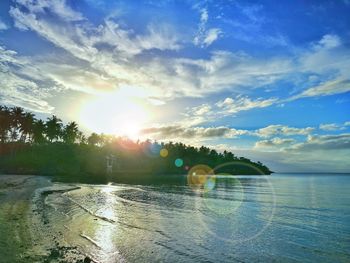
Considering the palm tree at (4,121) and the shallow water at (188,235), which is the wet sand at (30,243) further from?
the palm tree at (4,121)

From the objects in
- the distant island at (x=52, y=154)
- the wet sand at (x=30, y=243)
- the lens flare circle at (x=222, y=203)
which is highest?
the distant island at (x=52, y=154)

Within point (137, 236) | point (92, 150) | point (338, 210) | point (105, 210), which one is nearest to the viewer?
point (137, 236)

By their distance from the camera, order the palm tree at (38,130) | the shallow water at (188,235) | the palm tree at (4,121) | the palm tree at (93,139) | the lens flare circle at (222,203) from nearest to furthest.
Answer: the shallow water at (188,235) → the lens flare circle at (222,203) → the palm tree at (4,121) → the palm tree at (38,130) → the palm tree at (93,139)

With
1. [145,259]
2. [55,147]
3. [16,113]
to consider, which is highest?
[16,113]

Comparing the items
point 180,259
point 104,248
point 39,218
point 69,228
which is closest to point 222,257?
point 180,259

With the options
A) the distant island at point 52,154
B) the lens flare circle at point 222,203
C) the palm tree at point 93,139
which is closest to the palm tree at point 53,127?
the distant island at point 52,154

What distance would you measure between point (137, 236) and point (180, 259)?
5.74 metres

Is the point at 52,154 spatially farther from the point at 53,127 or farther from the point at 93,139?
the point at 93,139

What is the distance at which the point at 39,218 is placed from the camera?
25.1 meters

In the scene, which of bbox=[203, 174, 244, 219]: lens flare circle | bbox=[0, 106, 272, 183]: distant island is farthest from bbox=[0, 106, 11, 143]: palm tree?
bbox=[203, 174, 244, 219]: lens flare circle

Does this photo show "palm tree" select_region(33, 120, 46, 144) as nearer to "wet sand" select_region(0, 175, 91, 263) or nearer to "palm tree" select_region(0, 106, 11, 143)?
"palm tree" select_region(0, 106, 11, 143)

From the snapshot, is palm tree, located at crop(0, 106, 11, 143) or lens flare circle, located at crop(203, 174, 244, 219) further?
palm tree, located at crop(0, 106, 11, 143)

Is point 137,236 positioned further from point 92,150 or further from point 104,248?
point 92,150

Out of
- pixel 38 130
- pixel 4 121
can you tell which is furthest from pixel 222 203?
pixel 38 130
